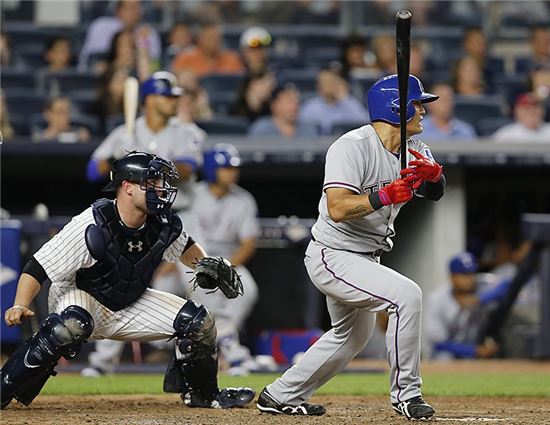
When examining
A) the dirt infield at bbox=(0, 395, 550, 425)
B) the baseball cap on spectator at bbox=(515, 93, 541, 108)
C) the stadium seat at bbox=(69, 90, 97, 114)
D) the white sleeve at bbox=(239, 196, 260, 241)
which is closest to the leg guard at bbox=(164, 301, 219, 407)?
the dirt infield at bbox=(0, 395, 550, 425)

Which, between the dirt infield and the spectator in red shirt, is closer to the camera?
the dirt infield

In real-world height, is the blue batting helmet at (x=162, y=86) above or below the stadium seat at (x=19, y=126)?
above

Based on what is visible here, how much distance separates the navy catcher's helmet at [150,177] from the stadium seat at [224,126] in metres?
4.82

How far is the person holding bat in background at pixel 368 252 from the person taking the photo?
4.84 m

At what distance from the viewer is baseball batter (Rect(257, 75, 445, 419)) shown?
4836 mm

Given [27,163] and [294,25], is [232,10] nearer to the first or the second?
[294,25]

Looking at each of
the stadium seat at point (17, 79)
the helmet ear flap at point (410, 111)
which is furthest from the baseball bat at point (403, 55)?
the stadium seat at point (17, 79)

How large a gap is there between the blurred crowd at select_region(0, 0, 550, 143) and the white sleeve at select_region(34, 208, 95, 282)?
473 cm

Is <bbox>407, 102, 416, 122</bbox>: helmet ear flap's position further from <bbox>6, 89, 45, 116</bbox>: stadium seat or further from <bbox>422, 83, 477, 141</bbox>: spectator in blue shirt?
<bbox>6, 89, 45, 116</bbox>: stadium seat

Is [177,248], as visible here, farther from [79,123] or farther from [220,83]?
[220,83]

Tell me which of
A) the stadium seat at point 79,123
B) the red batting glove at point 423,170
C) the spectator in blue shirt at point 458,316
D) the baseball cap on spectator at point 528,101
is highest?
the red batting glove at point 423,170

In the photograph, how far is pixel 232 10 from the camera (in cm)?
1313

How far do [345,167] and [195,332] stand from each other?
3.31 feet

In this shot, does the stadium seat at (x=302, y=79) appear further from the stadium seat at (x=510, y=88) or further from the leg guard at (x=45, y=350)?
the leg guard at (x=45, y=350)
